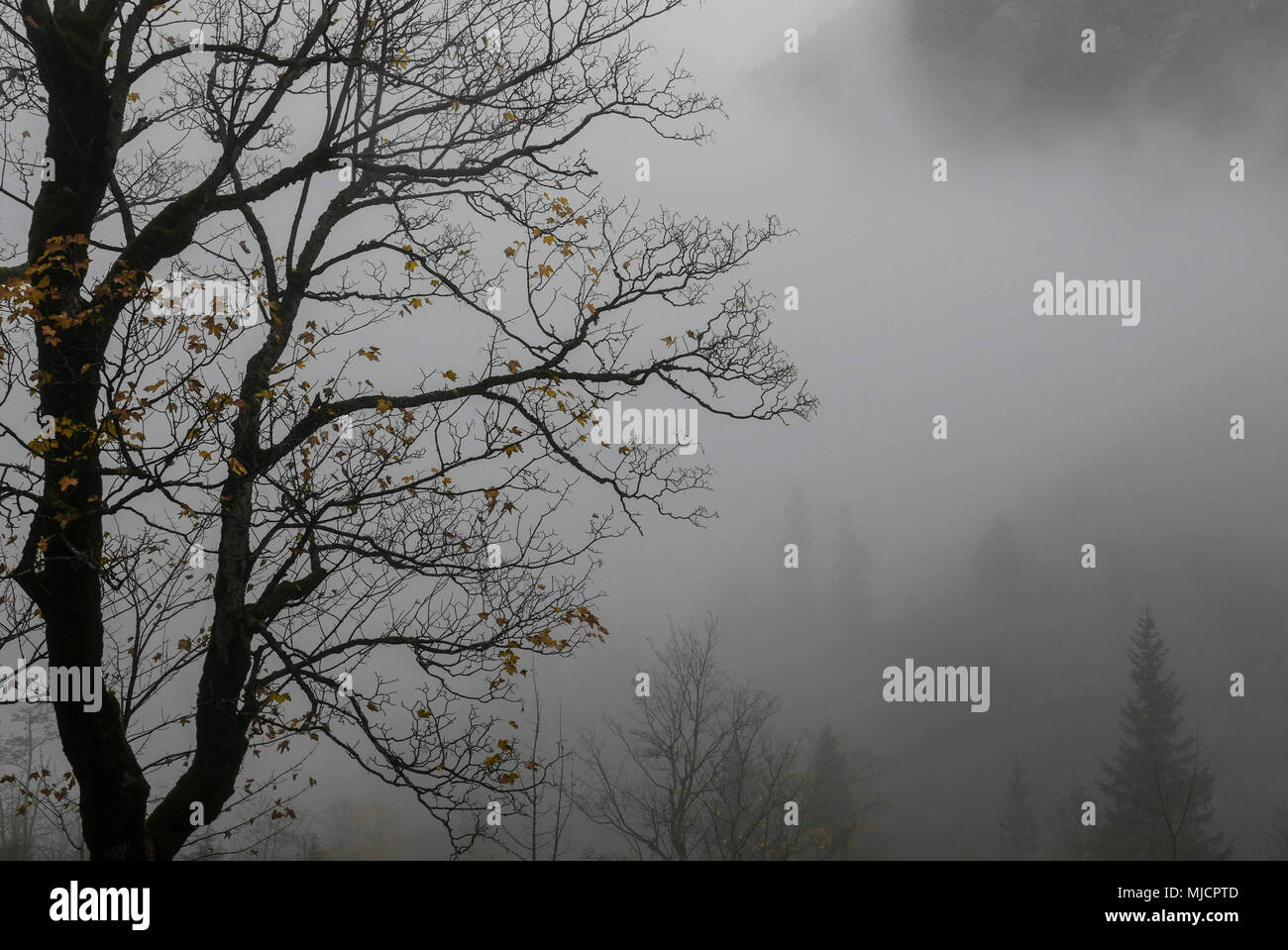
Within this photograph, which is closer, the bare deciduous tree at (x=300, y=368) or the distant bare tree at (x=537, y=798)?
the bare deciduous tree at (x=300, y=368)

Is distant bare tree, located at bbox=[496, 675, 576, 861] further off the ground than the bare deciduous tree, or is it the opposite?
the bare deciduous tree

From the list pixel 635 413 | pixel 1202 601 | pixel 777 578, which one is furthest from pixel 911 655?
pixel 635 413

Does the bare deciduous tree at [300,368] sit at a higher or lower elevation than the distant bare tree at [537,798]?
higher

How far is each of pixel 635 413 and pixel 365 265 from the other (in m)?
3.93

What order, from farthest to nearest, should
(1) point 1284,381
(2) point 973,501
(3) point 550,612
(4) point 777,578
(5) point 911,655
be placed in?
(1) point 1284,381 → (2) point 973,501 → (4) point 777,578 → (5) point 911,655 → (3) point 550,612

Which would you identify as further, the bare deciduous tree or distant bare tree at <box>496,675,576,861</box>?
distant bare tree at <box>496,675,576,861</box>

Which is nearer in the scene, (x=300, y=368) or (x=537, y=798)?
(x=300, y=368)

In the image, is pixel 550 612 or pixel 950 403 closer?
pixel 550 612

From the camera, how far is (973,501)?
145875 mm

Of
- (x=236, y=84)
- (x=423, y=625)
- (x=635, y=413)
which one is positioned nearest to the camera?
(x=236, y=84)

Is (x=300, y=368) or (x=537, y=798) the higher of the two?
(x=300, y=368)
